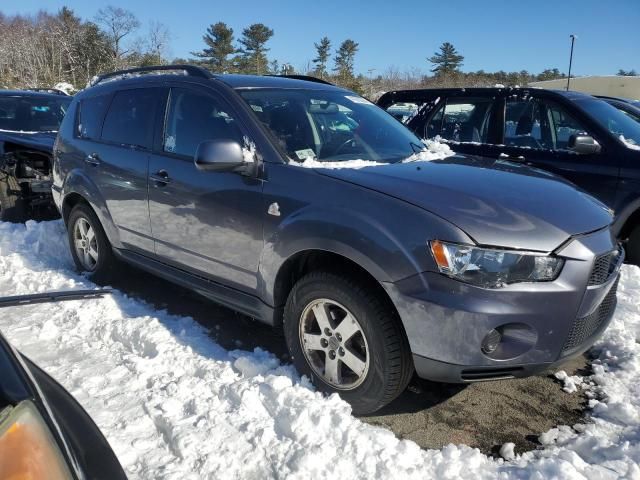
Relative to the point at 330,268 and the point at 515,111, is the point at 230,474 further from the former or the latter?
the point at 515,111

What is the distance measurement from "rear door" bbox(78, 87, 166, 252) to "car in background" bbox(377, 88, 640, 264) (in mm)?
2976

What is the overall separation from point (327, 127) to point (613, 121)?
11.3ft

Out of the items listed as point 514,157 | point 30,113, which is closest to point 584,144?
point 514,157

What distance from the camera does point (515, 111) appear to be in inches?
218

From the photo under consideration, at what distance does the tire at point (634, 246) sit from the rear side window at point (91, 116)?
4866 millimetres

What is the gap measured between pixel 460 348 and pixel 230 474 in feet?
3.87

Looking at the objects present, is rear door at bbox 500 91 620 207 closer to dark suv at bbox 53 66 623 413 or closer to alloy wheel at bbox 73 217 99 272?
dark suv at bbox 53 66 623 413

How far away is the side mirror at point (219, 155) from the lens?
9.64 ft

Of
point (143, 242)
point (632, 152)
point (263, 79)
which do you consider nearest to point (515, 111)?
point (632, 152)

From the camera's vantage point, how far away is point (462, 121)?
5844 mm

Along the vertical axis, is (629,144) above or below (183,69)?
below

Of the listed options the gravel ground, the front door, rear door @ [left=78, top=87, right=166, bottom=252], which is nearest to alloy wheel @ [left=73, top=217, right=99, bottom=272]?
rear door @ [left=78, top=87, right=166, bottom=252]

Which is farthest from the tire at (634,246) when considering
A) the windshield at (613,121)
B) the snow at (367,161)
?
the snow at (367,161)

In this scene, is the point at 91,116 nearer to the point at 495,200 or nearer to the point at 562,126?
the point at 495,200
